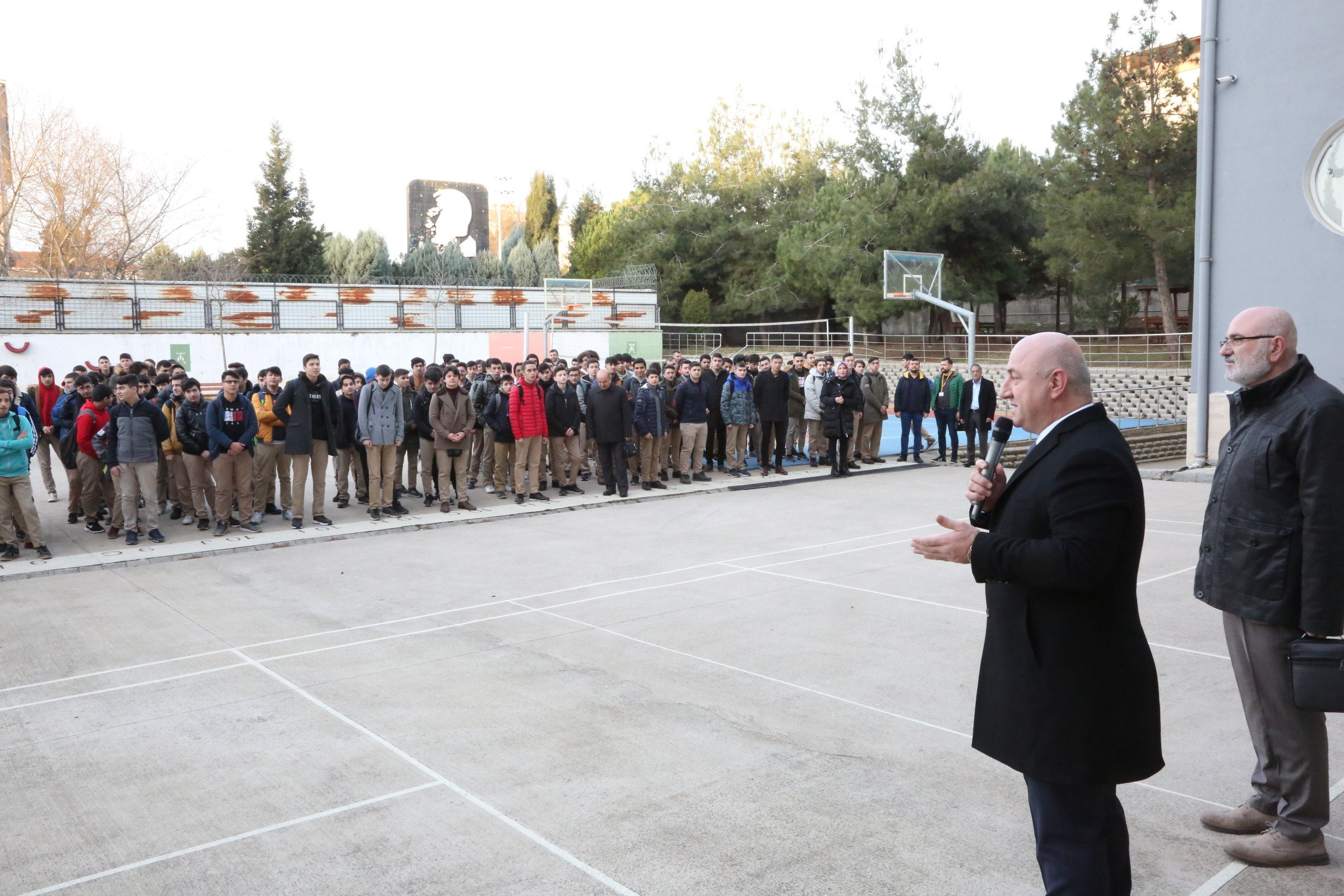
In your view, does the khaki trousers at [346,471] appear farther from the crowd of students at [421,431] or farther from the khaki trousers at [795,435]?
the khaki trousers at [795,435]

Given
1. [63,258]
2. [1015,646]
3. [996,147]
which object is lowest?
[1015,646]

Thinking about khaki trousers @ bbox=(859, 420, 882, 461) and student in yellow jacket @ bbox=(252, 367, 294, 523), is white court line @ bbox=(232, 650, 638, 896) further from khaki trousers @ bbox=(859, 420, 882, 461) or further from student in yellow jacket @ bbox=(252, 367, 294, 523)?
khaki trousers @ bbox=(859, 420, 882, 461)

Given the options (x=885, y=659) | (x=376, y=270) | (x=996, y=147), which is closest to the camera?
(x=885, y=659)

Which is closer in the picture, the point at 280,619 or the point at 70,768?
the point at 70,768

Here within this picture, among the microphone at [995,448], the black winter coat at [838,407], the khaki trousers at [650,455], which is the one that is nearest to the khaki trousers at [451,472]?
the khaki trousers at [650,455]

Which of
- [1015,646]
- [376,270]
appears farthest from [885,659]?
[376,270]

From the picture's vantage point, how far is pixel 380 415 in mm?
12531

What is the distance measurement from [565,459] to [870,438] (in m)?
6.58

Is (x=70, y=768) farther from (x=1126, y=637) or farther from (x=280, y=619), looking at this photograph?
(x=1126, y=637)

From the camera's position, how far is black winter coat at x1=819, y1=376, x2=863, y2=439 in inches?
663

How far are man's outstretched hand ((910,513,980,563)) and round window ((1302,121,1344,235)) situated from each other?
13.6 metres

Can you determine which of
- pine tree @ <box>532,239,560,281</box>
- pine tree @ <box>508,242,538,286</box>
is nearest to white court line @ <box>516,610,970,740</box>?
pine tree @ <box>508,242,538,286</box>

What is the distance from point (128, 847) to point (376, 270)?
4372 cm

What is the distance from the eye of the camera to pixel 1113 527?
272cm
